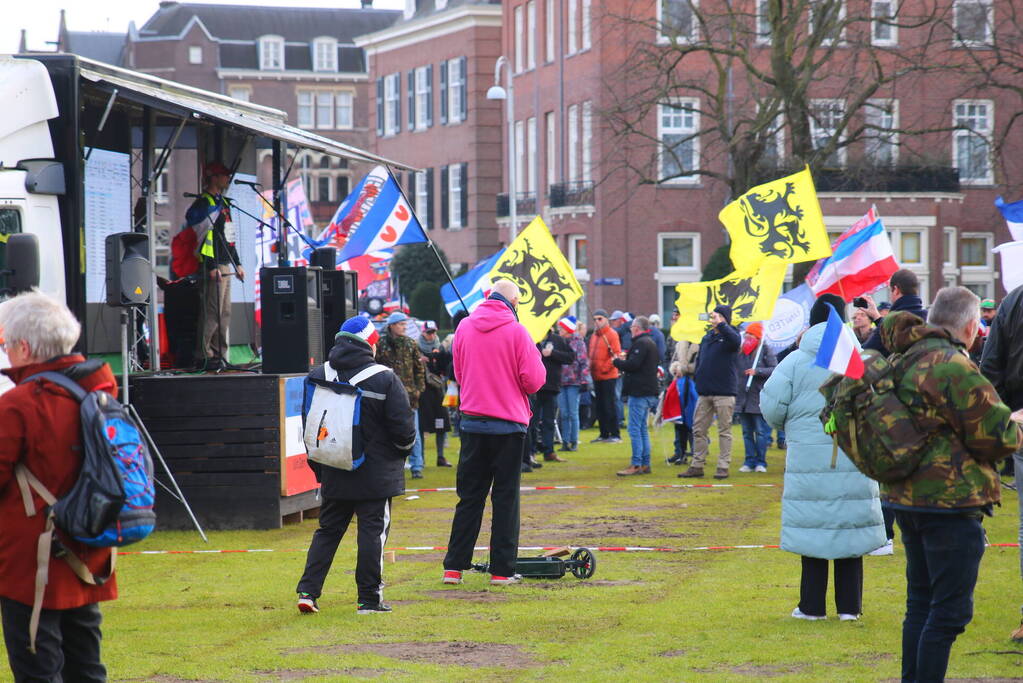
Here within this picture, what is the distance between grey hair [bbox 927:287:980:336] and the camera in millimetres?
6555

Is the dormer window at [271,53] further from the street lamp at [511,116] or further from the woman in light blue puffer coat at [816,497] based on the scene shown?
the woman in light blue puffer coat at [816,497]

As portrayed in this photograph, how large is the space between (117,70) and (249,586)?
510 cm

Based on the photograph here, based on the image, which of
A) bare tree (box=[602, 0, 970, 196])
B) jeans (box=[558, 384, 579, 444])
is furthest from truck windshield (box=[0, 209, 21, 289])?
bare tree (box=[602, 0, 970, 196])

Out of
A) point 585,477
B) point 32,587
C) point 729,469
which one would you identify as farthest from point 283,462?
point 32,587

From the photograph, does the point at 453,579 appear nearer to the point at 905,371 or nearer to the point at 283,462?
the point at 283,462

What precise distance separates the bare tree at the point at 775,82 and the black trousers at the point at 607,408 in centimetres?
1113

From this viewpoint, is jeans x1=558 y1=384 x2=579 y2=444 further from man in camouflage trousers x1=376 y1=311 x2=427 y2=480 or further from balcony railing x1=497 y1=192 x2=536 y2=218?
balcony railing x1=497 y1=192 x2=536 y2=218

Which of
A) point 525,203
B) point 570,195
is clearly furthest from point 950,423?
point 525,203

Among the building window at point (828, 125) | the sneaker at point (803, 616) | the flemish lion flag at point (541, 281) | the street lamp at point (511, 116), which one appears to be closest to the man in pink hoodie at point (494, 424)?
the sneaker at point (803, 616)

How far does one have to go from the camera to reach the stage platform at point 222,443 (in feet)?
44.4

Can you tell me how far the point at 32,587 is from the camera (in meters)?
5.43

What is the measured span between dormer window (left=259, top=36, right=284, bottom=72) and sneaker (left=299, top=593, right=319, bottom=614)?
271ft

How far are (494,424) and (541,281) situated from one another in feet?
23.2

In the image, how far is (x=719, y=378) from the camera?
17.7 m
